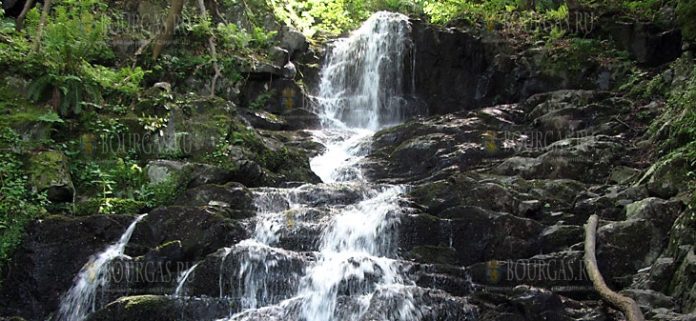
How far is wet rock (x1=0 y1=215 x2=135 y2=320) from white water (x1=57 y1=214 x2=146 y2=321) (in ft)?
0.43

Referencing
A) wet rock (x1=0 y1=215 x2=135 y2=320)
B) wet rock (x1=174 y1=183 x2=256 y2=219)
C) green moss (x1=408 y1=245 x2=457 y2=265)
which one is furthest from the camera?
wet rock (x1=174 y1=183 x2=256 y2=219)

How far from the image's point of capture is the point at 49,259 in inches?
332

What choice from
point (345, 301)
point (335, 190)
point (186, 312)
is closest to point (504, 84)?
point (335, 190)

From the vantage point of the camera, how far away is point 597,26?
16172 mm

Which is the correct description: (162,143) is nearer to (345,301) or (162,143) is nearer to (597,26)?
(345,301)

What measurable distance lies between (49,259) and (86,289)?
83 centimetres

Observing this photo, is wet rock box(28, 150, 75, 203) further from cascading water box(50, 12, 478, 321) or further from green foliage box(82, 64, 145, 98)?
green foliage box(82, 64, 145, 98)

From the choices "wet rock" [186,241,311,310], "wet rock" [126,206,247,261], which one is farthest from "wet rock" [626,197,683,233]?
"wet rock" [126,206,247,261]

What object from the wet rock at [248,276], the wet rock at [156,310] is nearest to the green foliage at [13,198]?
the wet rock at [156,310]

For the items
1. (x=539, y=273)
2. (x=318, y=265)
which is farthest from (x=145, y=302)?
(x=539, y=273)

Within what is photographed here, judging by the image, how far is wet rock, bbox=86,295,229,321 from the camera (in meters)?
7.04

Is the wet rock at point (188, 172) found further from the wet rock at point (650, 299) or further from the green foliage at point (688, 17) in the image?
the green foliage at point (688, 17)

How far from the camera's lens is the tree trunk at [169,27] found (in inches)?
583

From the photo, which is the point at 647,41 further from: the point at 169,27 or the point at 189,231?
the point at 189,231
